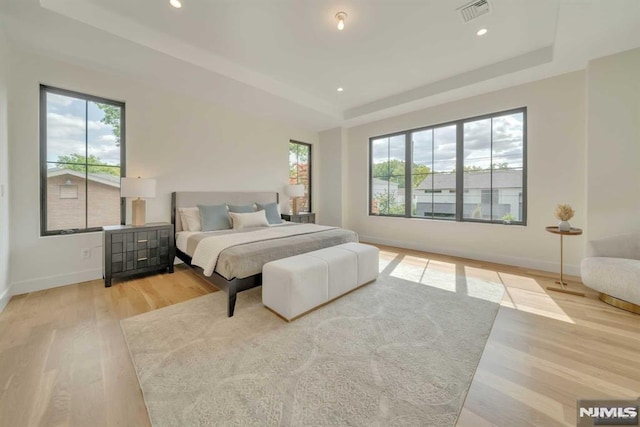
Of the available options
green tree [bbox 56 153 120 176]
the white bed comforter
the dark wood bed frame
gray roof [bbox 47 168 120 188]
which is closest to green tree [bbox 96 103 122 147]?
green tree [bbox 56 153 120 176]

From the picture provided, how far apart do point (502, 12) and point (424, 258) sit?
3456 mm

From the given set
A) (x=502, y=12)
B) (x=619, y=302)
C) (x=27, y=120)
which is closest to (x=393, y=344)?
(x=619, y=302)

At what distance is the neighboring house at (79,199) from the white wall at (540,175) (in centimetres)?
546

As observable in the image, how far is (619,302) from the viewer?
8.14 ft

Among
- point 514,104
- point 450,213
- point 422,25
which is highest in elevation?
point 422,25

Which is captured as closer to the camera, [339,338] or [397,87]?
[339,338]

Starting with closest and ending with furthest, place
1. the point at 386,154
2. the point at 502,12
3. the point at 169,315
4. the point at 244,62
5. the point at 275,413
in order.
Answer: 1. the point at 275,413
2. the point at 169,315
3. the point at 502,12
4. the point at 244,62
5. the point at 386,154

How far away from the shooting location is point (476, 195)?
174 inches

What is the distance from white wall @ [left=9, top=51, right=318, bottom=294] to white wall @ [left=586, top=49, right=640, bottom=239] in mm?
4997

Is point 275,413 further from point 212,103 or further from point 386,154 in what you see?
point 386,154

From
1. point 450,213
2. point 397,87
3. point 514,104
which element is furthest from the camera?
point 450,213

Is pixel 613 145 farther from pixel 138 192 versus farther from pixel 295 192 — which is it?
pixel 138 192

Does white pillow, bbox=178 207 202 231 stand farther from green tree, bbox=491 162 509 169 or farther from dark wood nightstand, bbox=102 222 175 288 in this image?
green tree, bbox=491 162 509 169

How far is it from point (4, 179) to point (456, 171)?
6.24 m
